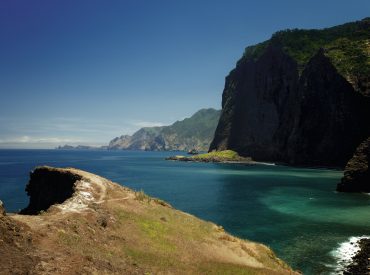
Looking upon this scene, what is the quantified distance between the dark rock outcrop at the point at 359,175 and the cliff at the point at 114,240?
60992mm

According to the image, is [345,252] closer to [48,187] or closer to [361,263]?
[361,263]

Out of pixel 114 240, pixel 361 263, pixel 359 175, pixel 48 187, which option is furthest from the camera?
pixel 359 175

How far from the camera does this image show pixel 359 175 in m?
90.6

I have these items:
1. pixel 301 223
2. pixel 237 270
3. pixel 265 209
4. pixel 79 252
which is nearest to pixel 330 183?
pixel 265 209

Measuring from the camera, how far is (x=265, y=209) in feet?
236

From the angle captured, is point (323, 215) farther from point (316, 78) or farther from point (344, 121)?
point (316, 78)

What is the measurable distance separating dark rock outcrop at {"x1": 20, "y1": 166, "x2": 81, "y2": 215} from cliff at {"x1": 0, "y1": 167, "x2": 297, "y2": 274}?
27 cm

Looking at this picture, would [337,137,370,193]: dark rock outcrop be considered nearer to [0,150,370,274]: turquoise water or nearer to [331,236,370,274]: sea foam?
[0,150,370,274]: turquoise water

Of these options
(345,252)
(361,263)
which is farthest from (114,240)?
(345,252)

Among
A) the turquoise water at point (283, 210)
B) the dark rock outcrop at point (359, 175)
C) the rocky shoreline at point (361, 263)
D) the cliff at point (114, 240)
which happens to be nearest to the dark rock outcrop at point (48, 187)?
the cliff at point (114, 240)

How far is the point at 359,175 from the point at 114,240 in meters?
76.0

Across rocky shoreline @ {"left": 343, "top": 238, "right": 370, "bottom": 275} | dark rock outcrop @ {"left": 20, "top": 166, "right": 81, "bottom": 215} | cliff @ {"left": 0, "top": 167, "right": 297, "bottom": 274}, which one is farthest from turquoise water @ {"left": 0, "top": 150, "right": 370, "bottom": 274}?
dark rock outcrop @ {"left": 20, "top": 166, "right": 81, "bottom": 215}

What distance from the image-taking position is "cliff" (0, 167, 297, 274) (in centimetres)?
2362

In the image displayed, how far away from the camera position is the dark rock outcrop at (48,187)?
4394 cm
